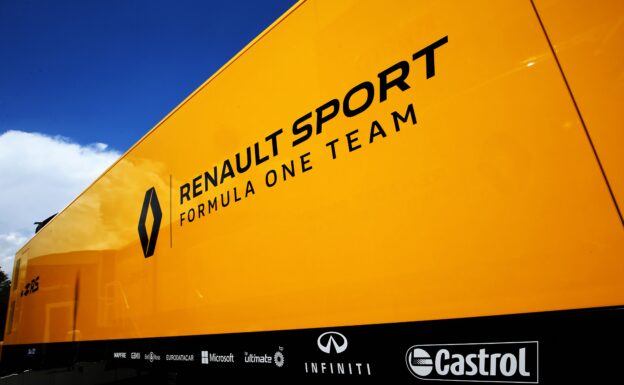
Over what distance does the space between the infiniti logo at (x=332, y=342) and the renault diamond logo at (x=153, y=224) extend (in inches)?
65.7

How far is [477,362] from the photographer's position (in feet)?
3.78

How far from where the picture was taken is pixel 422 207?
1.34m

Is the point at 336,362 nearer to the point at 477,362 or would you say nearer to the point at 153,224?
the point at 477,362

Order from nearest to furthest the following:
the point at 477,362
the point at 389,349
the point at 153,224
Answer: the point at 477,362
the point at 389,349
the point at 153,224

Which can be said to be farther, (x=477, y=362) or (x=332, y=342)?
(x=332, y=342)

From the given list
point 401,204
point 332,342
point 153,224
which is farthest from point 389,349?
point 153,224

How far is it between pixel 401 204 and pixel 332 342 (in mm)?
653

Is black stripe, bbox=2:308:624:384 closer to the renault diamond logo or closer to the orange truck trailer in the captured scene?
the orange truck trailer

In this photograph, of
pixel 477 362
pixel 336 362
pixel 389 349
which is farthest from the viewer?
pixel 336 362

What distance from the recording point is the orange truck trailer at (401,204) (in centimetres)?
103

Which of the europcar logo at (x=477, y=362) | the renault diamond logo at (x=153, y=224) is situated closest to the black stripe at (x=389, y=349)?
the europcar logo at (x=477, y=362)

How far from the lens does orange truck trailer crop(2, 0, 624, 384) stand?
1.03 meters

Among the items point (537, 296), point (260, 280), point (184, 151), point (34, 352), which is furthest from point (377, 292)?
point (34, 352)

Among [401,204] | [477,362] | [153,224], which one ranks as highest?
[153,224]
